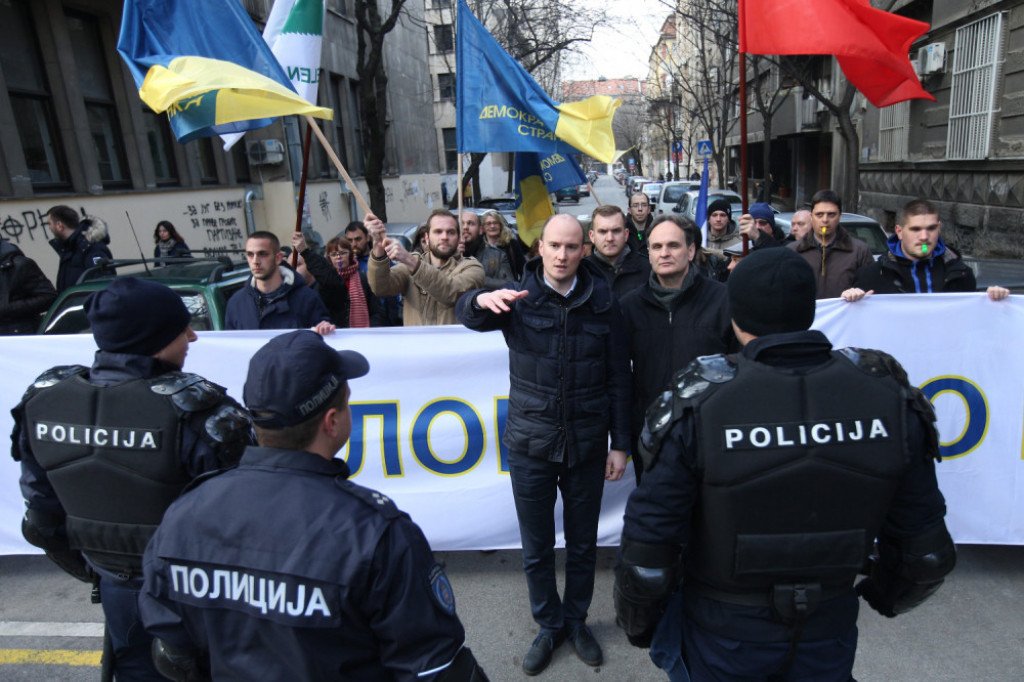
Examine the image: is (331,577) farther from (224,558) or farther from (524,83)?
(524,83)

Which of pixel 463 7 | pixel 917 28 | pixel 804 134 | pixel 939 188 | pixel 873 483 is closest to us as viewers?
pixel 873 483

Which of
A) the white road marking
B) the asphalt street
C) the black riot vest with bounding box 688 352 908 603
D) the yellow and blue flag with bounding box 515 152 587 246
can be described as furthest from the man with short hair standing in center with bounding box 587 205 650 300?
the white road marking

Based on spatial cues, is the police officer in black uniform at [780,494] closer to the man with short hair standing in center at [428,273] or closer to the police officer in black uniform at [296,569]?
the police officer in black uniform at [296,569]

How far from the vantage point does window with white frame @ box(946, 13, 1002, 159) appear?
42.6 feet

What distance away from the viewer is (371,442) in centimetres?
390

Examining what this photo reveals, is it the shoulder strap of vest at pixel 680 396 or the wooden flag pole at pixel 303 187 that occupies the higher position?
the wooden flag pole at pixel 303 187

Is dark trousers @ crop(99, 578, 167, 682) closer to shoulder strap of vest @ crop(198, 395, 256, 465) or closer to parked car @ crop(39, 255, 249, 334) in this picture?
shoulder strap of vest @ crop(198, 395, 256, 465)

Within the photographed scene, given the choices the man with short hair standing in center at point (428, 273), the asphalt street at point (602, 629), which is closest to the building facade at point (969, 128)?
the asphalt street at point (602, 629)

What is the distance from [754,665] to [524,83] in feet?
14.2

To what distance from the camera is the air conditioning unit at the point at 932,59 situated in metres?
14.9

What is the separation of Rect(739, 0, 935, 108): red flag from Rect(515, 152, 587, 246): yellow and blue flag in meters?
1.91

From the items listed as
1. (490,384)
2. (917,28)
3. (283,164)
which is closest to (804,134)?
(283,164)

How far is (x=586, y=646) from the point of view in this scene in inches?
121

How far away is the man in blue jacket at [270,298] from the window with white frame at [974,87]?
1436 cm
